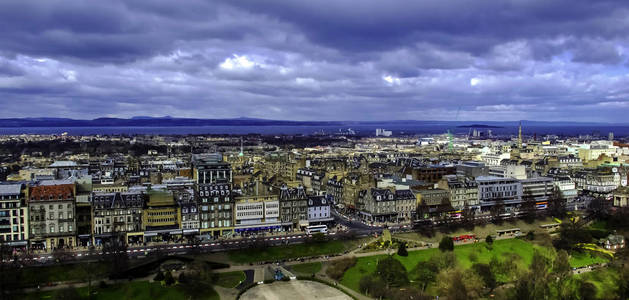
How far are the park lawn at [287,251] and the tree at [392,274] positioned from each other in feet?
49.3

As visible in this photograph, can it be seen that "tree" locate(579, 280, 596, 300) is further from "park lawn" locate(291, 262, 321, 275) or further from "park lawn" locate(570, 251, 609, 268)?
"park lawn" locate(291, 262, 321, 275)

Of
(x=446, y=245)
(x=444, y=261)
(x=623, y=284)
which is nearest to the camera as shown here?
(x=623, y=284)

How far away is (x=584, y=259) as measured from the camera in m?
77.2

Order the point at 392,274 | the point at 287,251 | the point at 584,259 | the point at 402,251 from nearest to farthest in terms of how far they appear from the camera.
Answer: the point at 392,274 → the point at 402,251 → the point at 287,251 → the point at 584,259

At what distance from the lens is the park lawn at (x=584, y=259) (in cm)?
7469

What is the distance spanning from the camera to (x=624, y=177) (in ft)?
443

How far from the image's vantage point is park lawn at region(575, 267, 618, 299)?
2429 inches

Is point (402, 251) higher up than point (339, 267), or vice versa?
point (402, 251)

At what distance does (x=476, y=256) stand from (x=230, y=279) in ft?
117

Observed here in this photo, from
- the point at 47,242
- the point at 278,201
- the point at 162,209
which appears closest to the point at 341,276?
the point at 278,201

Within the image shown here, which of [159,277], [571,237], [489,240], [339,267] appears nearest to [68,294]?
[159,277]

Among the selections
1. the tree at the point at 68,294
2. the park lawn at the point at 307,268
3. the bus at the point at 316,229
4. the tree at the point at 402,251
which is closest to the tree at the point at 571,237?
the tree at the point at 402,251

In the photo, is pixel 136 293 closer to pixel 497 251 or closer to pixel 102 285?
pixel 102 285

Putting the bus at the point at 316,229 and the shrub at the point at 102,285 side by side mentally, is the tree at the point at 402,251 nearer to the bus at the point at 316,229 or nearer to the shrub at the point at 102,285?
the bus at the point at 316,229
